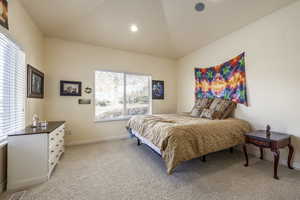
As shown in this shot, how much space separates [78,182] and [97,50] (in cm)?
325

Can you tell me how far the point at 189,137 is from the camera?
2.08 metres

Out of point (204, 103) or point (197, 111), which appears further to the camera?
point (204, 103)

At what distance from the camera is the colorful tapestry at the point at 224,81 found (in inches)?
116

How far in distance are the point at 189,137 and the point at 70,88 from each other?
316 cm

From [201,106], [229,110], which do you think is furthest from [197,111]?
[229,110]

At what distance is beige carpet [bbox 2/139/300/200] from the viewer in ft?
5.36

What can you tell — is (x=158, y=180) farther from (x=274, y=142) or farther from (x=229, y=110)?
(x=229, y=110)

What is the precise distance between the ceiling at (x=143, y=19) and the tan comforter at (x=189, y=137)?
222cm

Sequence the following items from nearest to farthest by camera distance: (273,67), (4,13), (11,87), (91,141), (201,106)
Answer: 1. (4,13)
2. (11,87)
3. (273,67)
4. (201,106)
5. (91,141)

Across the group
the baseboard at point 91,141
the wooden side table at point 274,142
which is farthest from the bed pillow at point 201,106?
the baseboard at point 91,141

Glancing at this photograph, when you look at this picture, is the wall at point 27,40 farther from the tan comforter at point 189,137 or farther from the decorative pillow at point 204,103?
the decorative pillow at point 204,103

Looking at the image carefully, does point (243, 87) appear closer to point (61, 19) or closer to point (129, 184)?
point (129, 184)

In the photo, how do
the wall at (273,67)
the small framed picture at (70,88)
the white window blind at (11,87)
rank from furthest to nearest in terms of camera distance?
the small framed picture at (70,88)
the wall at (273,67)
the white window blind at (11,87)

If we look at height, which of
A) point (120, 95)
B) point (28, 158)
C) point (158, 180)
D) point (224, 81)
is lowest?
point (158, 180)
